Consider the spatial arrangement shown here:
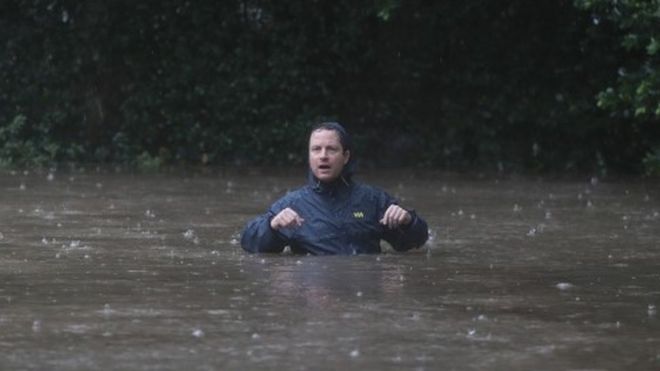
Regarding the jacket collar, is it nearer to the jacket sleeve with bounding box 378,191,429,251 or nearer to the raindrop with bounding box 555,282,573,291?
the jacket sleeve with bounding box 378,191,429,251

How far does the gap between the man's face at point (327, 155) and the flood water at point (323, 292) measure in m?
0.61

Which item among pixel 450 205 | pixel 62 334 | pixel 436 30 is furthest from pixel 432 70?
pixel 62 334

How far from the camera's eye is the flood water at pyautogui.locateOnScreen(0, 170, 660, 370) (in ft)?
22.6

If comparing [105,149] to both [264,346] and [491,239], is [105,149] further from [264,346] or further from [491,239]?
[264,346]

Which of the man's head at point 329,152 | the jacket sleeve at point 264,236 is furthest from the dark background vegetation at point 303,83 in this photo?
the jacket sleeve at point 264,236

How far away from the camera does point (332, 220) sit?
11.0 metres

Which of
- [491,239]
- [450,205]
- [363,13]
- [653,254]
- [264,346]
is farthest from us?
[363,13]

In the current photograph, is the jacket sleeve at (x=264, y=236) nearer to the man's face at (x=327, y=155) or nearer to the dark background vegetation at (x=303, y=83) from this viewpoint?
the man's face at (x=327, y=155)

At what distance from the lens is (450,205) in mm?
15531

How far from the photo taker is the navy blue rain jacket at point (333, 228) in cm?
1091

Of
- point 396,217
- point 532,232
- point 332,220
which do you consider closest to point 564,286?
Answer: point 396,217

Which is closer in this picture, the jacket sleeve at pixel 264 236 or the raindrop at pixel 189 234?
the jacket sleeve at pixel 264 236

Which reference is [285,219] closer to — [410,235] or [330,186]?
[330,186]

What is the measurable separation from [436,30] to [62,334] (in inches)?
591
